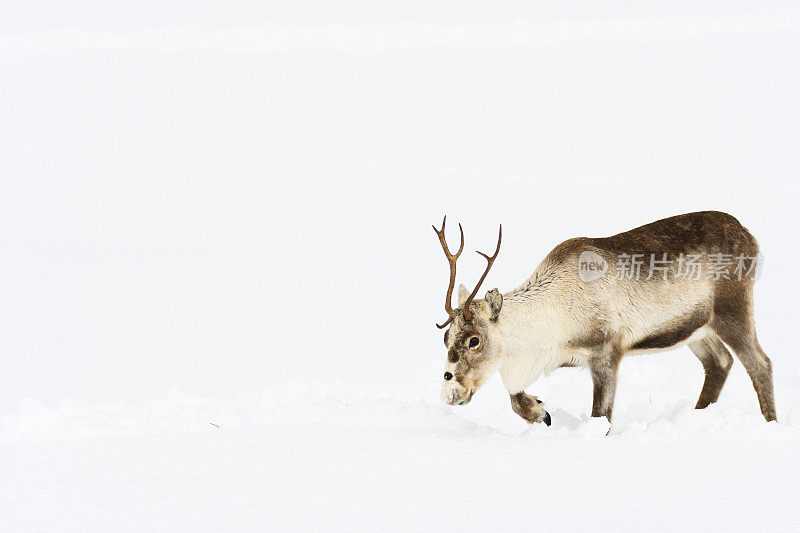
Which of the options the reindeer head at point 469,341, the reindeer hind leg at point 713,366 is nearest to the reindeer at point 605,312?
the reindeer head at point 469,341

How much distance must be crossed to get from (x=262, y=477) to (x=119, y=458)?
1355 millimetres

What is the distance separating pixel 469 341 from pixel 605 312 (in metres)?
1.23

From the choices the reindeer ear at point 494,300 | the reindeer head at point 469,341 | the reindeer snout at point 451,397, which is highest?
the reindeer ear at point 494,300

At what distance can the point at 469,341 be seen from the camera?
9320 millimetres

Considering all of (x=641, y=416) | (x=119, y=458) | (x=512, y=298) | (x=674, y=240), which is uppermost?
(x=674, y=240)

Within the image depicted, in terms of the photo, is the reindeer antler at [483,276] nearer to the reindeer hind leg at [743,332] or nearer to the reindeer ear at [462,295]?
the reindeer ear at [462,295]

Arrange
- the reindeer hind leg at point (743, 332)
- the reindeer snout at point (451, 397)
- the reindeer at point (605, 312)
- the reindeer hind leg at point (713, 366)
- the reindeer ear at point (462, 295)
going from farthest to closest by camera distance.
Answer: the reindeer hind leg at point (713, 366)
the reindeer hind leg at point (743, 332)
the reindeer ear at point (462, 295)
the reindeer at point (605, 312)
the reindeer snout at point (451, 397)

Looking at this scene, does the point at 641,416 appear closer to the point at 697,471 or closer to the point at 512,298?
the point at 512,298

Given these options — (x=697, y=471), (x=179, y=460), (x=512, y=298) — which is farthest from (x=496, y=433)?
(x=179, y=460)

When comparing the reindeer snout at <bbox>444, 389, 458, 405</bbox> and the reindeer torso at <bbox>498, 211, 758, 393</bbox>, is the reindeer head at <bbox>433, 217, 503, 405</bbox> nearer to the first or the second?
the reindeer snout at <bbox>444, 389, 458, 405</bbox>

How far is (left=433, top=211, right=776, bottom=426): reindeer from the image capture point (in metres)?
9.39

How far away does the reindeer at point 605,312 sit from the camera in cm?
939

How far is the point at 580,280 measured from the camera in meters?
9.70

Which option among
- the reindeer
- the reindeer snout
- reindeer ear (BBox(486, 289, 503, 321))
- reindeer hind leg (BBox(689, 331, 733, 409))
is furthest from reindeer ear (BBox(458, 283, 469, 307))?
reindeer hind leg (BBox(689, 331, 733, 409))
